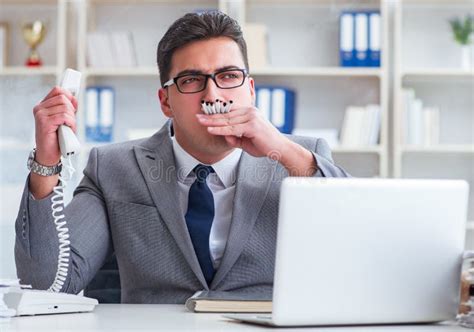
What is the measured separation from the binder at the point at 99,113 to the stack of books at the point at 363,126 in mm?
1113

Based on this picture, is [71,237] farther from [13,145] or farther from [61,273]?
[13,145]

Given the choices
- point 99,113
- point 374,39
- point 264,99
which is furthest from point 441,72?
point 99,113

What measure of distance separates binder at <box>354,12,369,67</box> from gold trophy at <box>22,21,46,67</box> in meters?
1.52

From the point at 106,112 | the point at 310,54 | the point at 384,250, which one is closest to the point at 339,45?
the point at 310,54

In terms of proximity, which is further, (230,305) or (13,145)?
(13,145)

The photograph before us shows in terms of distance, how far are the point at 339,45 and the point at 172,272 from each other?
2400mm

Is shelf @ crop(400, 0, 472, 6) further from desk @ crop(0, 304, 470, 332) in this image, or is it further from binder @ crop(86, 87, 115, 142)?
desk @ crop(0, 304, 470, 332)

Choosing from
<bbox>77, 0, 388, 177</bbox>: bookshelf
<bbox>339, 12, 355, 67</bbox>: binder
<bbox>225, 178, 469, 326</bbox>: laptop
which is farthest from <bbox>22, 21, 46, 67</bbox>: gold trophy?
<bbox>225, 178, 469, 326</bbox>: laptop

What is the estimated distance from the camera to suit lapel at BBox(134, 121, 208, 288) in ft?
5.38

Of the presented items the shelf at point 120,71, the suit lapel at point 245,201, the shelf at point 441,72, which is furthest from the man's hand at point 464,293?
the shelf at point 120,71

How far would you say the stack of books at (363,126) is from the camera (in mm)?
3781

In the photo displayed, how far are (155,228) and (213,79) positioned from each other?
0.34 meters

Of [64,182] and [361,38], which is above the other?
[361,38]

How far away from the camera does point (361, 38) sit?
378cm
